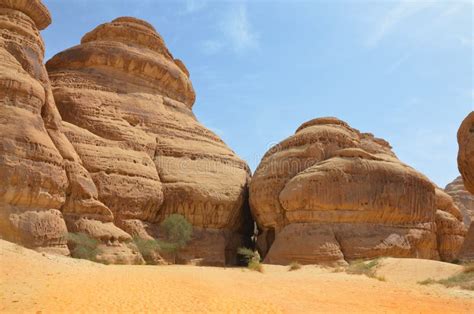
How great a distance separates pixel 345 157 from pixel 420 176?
438 centimetres

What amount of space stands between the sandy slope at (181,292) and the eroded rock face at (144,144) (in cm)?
821

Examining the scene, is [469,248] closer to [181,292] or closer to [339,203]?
[339,203]

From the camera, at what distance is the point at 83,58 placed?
26.8 meters

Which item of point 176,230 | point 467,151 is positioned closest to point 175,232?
point 176,230

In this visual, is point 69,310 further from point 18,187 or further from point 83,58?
point 83,58

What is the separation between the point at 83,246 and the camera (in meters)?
17.7

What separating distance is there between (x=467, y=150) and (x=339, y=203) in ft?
29.7

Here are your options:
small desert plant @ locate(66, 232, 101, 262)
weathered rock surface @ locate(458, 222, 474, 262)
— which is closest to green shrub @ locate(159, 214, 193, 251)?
small desert plant @ locate(66, 232, 101, 262)

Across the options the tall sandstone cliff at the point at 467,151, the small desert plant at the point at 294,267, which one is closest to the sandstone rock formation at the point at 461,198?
the small desert plant at the point at 294,267

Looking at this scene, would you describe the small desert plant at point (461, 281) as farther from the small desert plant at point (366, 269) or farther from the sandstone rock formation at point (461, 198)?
the sandstone rock formation at point (461, 198)

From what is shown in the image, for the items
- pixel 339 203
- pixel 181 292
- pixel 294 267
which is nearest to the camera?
pixel 181 292

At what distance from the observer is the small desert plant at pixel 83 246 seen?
17.4m

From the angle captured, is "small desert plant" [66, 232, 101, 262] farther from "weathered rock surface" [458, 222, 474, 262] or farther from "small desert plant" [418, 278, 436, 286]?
"weathered rock surface" [458, 222, 474, 262]

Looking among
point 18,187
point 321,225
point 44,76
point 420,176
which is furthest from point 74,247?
point 420,176
